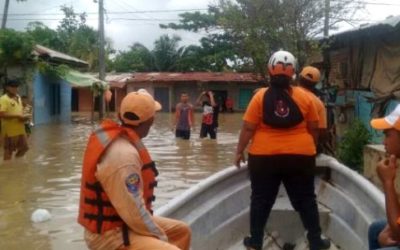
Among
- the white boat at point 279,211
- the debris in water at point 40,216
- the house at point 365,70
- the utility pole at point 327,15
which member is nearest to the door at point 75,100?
the utility pole at point 327,15

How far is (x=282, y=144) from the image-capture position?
14.3 ft

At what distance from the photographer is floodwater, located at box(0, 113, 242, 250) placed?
6432mm

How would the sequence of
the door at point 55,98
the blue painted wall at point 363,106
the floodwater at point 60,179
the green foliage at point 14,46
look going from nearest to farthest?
1. the floodwater at point 60,179
2. the blue painted wall at point 363,106
3. the green foliage at point 14,46
4. the door at point 55,98

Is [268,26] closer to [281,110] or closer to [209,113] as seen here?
[209,113]

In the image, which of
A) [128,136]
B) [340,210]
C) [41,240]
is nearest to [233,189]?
[340,210]

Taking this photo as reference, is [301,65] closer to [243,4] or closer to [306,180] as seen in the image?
[243,4]

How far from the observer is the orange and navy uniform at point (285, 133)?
14.4 ft

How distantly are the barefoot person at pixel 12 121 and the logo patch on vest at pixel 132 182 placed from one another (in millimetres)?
8251

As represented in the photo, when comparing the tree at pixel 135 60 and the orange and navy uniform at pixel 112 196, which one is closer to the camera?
the orange and navy uniform at pixel 112 196

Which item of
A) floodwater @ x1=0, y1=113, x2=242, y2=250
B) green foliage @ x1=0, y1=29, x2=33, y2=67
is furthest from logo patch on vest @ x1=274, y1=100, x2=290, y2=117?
green foliage @ x1=0, y1=29, x2=33, y2=67

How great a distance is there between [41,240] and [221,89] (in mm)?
35847

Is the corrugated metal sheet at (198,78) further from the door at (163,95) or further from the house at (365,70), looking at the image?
the house at (365,70)

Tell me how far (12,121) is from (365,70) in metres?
Result: 6.93

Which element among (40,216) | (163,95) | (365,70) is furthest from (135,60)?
(40,216)
